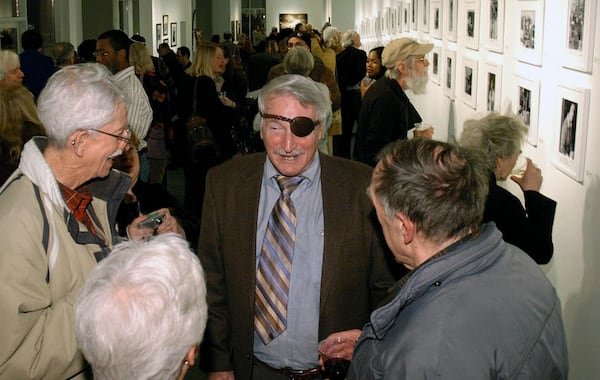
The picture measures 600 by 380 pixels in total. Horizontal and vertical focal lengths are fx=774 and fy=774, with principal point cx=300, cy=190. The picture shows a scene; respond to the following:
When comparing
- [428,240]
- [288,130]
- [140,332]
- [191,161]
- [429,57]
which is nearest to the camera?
[140,332]

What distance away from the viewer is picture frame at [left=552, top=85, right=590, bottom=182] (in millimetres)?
3807

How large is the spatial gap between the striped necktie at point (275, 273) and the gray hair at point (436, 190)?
896mm

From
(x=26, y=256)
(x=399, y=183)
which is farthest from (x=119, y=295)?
(x=399, y=183)

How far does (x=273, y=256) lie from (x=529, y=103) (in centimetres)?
238

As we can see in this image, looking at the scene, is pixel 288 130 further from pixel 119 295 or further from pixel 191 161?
pixel 191 161

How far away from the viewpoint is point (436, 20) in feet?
28.0

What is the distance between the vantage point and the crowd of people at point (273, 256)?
1.95 m

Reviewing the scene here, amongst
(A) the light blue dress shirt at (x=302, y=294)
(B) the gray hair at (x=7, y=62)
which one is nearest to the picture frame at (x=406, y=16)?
(B) the gray hair at (x=7, y=62)

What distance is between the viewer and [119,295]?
1.84 m

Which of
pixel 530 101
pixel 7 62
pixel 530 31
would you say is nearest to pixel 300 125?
pixel 530 101

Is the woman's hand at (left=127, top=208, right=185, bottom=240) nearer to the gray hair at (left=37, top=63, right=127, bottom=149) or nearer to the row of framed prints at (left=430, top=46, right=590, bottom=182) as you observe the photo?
the gray hair at (left=37, top=63, right=127, bottom=149)

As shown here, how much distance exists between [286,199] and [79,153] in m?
0.85

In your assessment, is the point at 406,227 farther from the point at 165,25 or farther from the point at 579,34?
the point at 165,25

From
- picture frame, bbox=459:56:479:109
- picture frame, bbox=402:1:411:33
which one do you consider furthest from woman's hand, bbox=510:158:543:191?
picture frame, bbox=402:1:411:33
